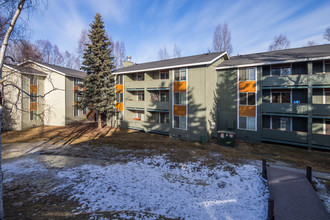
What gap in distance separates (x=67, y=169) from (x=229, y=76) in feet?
58.2

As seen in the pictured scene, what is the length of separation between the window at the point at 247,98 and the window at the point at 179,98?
6271mm

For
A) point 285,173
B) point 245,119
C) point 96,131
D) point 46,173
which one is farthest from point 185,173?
point 96,131

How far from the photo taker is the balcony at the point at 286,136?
48.8ft

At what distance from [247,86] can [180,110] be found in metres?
7.65

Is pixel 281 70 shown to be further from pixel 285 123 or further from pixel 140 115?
pixel 140 115

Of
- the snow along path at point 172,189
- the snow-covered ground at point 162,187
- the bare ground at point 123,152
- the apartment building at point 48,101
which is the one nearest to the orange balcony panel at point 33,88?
the apartment building at point 48,101

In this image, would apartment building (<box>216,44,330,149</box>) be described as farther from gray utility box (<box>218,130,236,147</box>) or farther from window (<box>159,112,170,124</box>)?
window (<box>159,112,170,124</box>)

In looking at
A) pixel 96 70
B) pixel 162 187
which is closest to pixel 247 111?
pixel 162 187

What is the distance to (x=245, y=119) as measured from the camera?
56.6 ft

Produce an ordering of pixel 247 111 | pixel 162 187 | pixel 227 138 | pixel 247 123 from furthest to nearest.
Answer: pixel 247 123
pixel 247 111
pixel 227 138
pixel 162 187

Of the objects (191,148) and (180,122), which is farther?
(180,122)

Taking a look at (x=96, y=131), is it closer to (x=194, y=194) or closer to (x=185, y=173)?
(x=185, y=173)

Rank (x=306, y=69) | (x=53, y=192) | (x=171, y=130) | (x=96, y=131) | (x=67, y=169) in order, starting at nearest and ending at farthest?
(x=53, y=192)
(x=67, y=169)
(x=306, y=69)
(x=171, y=130)
(x=96, y=131)

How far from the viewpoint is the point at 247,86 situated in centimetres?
1694
